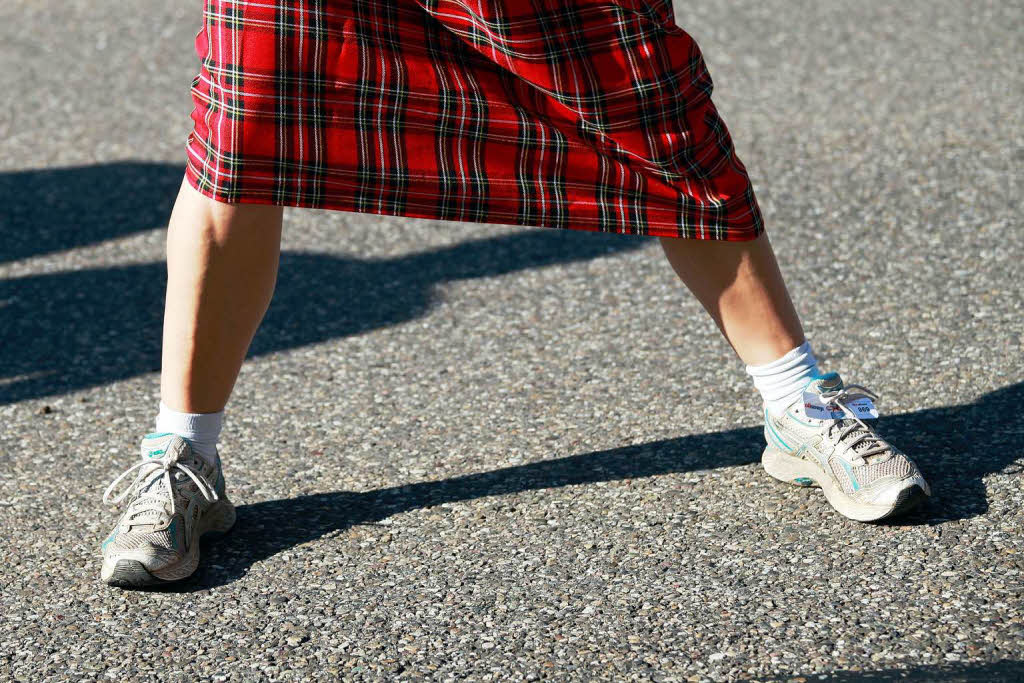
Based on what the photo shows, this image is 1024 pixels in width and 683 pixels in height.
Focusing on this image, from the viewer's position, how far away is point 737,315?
2.41 meters

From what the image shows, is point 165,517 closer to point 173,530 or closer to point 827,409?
point 173,530

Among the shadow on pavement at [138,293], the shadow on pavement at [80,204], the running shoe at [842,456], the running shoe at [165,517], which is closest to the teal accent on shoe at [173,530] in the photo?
the running shoe at [165,517]

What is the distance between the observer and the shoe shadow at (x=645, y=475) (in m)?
2.38

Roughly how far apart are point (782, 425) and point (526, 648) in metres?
0.74

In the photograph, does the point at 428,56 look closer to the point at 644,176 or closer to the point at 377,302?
the point at 644,176

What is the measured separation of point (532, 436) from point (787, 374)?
2.01 feet

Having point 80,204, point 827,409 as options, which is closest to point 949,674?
point 827,409

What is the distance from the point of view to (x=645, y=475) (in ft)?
8.51

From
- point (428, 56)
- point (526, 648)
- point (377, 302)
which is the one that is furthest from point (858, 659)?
point (377, 302)

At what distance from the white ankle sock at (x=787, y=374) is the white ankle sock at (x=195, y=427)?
3.32 ft

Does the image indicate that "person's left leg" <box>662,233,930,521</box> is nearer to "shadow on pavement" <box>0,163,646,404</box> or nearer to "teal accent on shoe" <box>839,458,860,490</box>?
"teal accent on shoe" <box>839,458,860,490</box>

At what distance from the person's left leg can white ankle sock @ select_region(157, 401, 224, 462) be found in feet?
2.96

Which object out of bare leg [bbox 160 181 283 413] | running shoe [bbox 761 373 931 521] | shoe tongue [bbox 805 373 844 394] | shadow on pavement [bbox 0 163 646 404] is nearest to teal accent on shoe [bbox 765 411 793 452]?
running shoe [bbox 761 373 931 521]

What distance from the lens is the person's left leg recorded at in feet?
7.64
